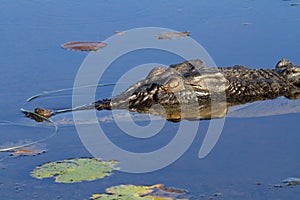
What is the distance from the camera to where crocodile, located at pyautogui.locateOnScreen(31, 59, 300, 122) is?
269 inches

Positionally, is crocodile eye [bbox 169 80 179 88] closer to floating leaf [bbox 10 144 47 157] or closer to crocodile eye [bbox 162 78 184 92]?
crocodile eye [bbox 162 78 184 92]

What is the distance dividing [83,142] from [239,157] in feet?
4.32

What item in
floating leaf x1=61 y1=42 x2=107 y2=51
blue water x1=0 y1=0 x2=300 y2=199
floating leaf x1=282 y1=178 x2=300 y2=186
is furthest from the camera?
floating leaf x1=61 y1=42 x2=107 y2=51

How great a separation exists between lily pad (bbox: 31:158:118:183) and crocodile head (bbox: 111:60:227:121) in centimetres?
135

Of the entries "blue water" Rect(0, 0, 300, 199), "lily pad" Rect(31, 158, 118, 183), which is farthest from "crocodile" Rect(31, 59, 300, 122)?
"lily pad" Rect(31, 158, 118, 183)

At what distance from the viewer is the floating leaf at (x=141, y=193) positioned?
4836 millimetres

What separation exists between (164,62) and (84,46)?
4.02ft

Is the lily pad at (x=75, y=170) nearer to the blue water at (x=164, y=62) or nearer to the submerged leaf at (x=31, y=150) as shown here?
the blue water at (x=164, y=62)

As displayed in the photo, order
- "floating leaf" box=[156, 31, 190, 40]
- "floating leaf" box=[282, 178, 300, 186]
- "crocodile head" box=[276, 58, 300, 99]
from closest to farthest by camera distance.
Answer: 1. "floating leaf" box=[282, 178, 300, 186]
2. "crocodile head" box=[276, 58, 300, 99]
3. "floating leaf" box=[156, 31, 190, 40]

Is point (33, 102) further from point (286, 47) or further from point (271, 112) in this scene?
point (286, 47)

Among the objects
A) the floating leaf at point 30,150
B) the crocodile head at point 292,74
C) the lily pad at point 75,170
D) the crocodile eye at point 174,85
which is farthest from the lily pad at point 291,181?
the crocodile head at point 292,74

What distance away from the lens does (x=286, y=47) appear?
877 cm

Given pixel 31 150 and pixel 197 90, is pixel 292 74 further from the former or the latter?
pixel 31 150

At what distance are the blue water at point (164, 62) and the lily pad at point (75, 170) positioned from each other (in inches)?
3.3
